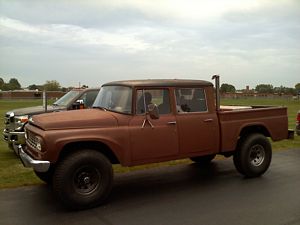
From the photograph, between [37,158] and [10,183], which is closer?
[37,158]

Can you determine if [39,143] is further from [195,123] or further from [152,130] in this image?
[195,123]

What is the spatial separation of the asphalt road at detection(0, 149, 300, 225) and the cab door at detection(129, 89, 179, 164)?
27.7 inches

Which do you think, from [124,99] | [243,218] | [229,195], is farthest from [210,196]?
[124,99]

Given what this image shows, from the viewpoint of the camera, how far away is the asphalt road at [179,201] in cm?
543

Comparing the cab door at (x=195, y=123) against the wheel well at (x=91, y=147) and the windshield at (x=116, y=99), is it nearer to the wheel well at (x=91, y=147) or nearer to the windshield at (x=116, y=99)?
the windshield at (x=116, y=99)

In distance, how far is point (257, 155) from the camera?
8.11m

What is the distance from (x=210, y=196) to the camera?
6551 mm

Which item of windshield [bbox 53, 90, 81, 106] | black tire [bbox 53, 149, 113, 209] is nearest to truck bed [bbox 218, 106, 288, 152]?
black tire [bbox 53, 149, 113, 209]

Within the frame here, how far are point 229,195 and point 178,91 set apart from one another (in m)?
2.02

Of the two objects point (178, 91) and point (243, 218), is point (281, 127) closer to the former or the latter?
point (178, 91)

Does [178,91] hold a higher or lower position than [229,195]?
higher

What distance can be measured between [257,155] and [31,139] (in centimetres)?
448

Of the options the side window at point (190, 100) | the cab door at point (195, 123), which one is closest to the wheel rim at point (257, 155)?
the cab door at point (195, 123)

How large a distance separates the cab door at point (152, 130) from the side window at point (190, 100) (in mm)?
219
